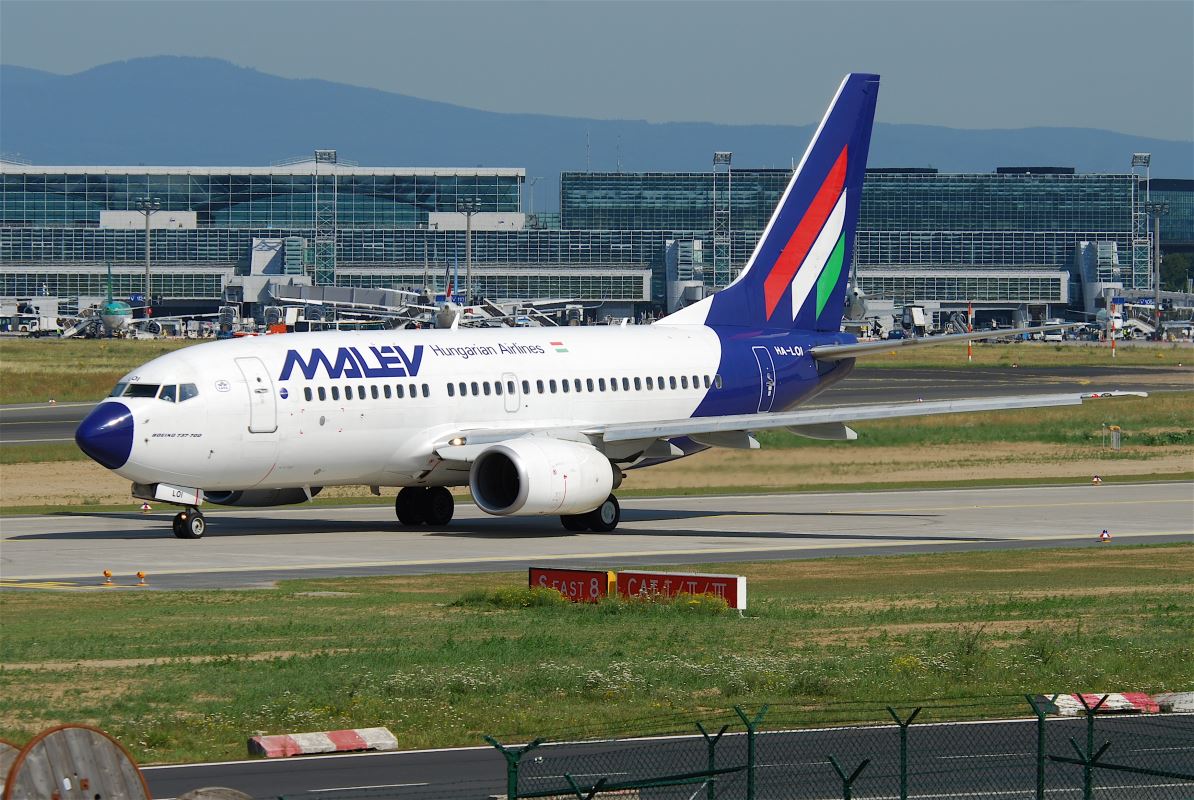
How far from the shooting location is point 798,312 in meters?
57.3

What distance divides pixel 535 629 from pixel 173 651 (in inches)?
242

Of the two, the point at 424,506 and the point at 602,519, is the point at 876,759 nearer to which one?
the point at 602,519

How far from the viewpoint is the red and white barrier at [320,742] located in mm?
21266

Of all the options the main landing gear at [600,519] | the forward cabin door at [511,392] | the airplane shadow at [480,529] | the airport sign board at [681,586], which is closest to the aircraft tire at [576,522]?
the main landing gear at [600,519]

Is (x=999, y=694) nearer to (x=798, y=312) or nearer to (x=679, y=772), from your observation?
(x=679, y=772)

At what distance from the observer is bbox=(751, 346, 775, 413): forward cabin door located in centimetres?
5481

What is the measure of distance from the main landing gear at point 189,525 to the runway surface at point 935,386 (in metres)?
28.9

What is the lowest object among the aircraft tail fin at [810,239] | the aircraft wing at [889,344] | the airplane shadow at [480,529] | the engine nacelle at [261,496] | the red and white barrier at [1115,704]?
the airplane shadow at [480,529]

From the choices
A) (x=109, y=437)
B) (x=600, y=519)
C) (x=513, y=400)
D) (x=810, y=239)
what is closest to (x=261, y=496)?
(x=109, y=437)

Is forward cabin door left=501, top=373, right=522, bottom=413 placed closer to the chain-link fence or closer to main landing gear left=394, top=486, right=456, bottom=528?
main landing gear left=394, top=486, right=456, bottom=528

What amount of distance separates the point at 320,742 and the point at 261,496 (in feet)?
90.8

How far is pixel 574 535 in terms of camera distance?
162 ft

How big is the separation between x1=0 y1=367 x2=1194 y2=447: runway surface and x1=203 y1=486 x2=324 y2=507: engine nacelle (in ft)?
91.2

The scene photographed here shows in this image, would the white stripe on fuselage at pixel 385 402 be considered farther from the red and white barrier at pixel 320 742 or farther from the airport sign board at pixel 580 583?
the red and white barrier at pixel 320 742
